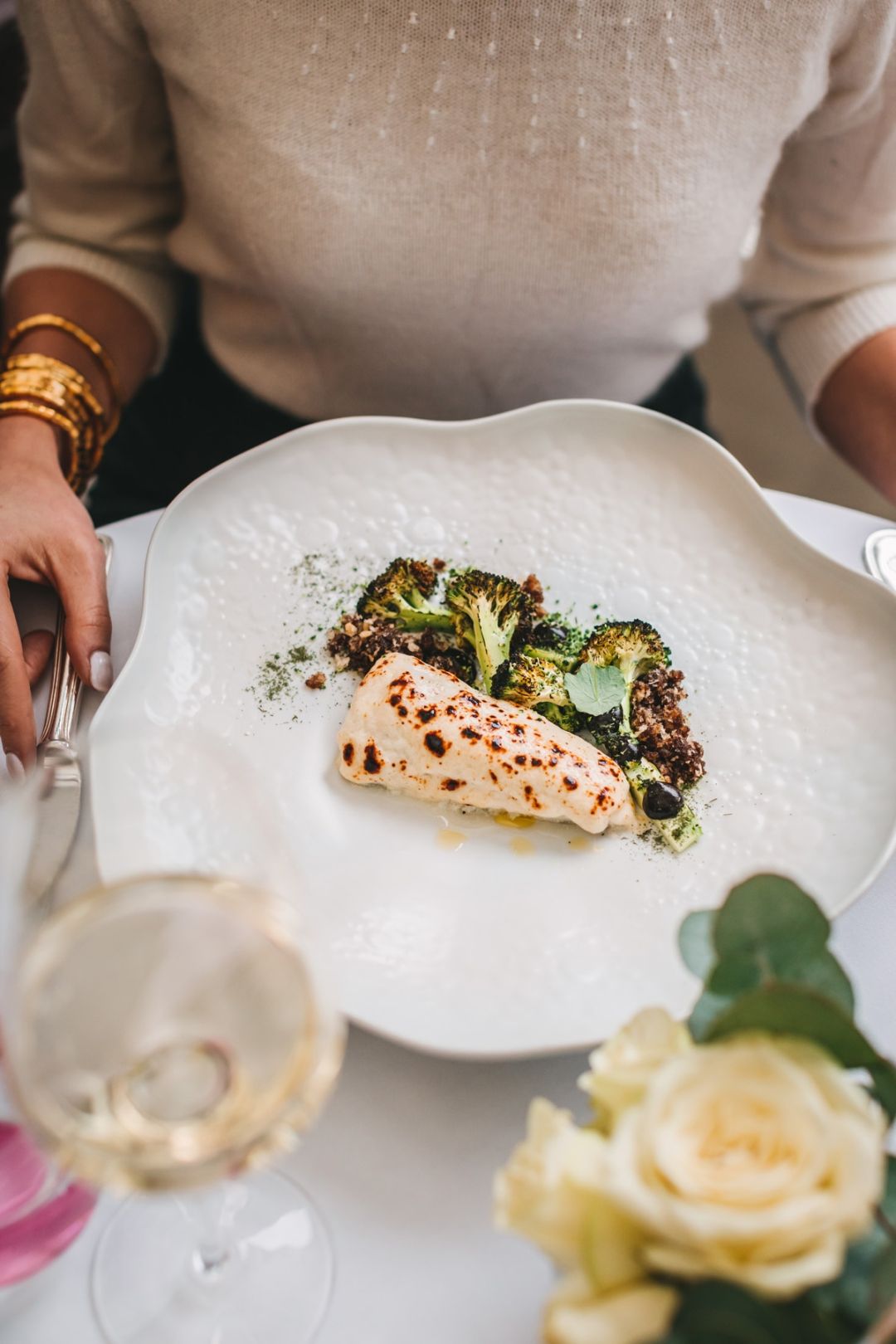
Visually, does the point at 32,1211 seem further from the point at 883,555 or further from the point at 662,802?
the point at 883,555

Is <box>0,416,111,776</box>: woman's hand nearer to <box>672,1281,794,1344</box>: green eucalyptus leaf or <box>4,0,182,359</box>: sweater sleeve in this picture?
<box>4,0,182,359</box>: sweater sleeve

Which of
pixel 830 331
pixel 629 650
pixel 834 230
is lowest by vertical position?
pixel 629 650

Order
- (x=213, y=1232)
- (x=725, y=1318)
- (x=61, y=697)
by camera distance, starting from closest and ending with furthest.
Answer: (x=725, y=1318)
(x=213, y=1232)
(x=61, y=697)

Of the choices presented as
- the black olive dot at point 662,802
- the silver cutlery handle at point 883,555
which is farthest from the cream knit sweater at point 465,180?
the black olive dot at point 662,802

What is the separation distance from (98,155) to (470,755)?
0.95m

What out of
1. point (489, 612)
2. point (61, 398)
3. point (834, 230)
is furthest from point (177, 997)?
point (834, 230)

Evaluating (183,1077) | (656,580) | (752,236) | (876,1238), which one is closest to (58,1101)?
(183,1077)

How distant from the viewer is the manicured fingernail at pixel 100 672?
1.03m

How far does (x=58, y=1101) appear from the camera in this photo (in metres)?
0.54

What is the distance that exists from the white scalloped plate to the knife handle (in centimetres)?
7

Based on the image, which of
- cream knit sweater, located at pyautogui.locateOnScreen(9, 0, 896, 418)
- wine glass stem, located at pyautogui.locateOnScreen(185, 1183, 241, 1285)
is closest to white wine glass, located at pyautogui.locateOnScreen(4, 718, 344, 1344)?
wine glass stem, located at pyautogui.locateOnScreen(185, 1183, 241, 1285)

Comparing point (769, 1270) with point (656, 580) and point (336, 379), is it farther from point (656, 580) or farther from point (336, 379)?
point (336, 379)

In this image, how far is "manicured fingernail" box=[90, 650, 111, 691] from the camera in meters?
1.03

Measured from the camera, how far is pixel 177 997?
0.57 meters
